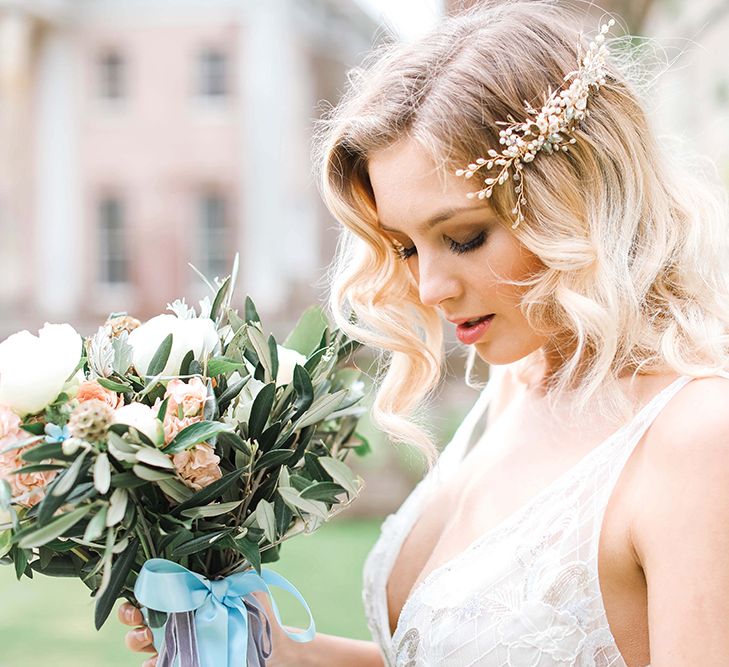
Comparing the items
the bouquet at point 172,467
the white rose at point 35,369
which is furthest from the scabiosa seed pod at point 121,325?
the white rose at point 35,369

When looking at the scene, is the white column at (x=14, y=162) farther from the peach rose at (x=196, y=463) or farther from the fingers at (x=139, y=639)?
the peach rose at (x=196, y=463)

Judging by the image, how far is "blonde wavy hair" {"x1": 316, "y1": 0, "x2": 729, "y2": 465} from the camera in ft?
5.69

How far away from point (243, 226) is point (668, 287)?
53.0 ft

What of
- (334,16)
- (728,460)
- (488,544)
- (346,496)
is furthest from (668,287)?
(334,16)

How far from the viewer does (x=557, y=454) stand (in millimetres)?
1905

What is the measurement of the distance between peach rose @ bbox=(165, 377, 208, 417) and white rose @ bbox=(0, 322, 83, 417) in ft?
0.51

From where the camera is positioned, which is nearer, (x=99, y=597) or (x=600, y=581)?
(x=99, y=597)

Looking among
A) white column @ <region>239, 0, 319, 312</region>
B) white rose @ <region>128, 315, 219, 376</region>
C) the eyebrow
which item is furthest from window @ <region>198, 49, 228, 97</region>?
white rose @ <region>128, 315, 219, 376</region>

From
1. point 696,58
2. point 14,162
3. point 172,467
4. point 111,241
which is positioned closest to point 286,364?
point 172,467

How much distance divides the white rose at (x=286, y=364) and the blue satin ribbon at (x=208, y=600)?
314 millimetres

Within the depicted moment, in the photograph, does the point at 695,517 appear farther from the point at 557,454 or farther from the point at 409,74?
the point at 409,74

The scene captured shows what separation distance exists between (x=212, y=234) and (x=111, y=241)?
180cm

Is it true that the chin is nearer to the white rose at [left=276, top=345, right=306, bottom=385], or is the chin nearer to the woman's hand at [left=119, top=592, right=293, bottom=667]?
the white rose at [left=276, top=345, right=306, bottom=385]

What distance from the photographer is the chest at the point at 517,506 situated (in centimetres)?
161
